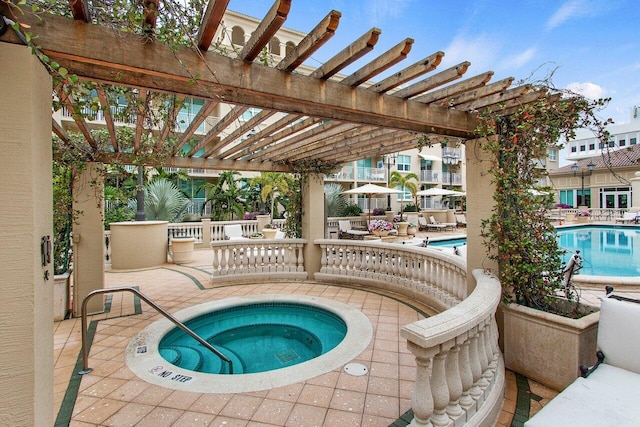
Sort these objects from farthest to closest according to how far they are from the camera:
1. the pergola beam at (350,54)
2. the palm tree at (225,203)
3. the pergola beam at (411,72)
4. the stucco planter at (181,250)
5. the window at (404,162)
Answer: the window at (404,162) < the palm tree at (225,203) < the stucco planter at (181,250) < the pergola beam at (411,72) < the pergola beam at (350,54)

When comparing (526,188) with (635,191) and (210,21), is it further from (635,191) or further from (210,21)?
(635,191)

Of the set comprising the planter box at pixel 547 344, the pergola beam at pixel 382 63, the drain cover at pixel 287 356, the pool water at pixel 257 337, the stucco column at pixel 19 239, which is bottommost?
the drain cover at pixel 287 356

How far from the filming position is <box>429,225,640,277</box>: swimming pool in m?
9.63

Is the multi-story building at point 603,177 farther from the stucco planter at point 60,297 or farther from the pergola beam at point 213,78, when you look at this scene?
the stucco planter at point 60,297

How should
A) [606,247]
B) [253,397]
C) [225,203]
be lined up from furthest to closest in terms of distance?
[225,203]
[606,247]
[253,397]

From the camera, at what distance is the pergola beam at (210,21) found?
190 cm

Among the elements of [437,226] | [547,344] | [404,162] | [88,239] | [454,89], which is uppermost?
[404,162]

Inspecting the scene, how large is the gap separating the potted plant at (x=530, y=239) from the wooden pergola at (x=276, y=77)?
0.30m

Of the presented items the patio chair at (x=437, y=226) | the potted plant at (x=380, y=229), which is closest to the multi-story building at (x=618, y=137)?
the patio chair at (x=437, y=226)

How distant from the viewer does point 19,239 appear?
1.77 m

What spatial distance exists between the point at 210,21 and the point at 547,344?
4.18 metres

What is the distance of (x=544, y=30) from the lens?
6.94m

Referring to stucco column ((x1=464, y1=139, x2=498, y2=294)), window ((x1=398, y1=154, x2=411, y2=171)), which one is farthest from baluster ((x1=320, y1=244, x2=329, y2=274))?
window ((x1=398, y1=154, x2=411, y2=171))

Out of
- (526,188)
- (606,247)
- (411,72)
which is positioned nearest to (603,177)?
(606,247)
